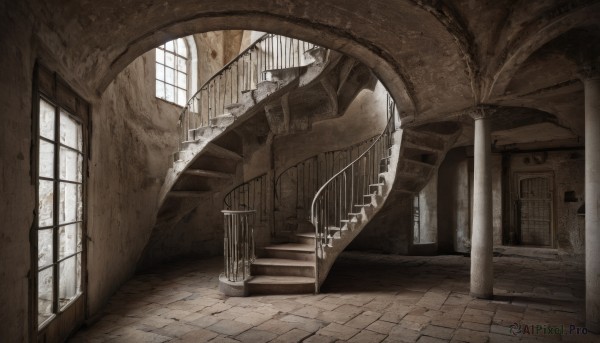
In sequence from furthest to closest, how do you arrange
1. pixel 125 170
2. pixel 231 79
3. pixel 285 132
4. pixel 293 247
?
pixel 285 132, pixel 293 247, pixel 231 79, pixel 125 170

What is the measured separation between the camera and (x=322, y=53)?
5.58 metres

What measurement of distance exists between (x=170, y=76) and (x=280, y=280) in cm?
519

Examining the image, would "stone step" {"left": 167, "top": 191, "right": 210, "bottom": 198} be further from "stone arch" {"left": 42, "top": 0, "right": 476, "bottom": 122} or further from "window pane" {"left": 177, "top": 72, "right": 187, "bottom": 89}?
"stone arch" {"left": 42, "top": 0, "right": 476, "bottom": 122}

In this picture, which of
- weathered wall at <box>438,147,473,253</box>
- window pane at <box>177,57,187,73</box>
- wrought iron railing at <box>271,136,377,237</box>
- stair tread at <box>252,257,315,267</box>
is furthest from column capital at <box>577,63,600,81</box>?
window pane at <box>177,57,187,73</box>

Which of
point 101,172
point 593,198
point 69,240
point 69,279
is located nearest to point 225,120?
point 101,172

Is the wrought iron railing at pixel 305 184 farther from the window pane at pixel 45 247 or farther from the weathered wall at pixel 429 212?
the window pane at pixel 45 247

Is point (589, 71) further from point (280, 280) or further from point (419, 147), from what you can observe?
point (280, 280)

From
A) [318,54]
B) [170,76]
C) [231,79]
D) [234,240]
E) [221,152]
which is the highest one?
[170,76]

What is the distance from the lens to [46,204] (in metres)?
3.27

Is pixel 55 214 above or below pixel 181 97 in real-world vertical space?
below

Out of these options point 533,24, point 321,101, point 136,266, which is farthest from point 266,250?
point 533,24

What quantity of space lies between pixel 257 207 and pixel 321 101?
3.18 meters

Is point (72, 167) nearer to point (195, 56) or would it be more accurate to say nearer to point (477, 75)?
point (477, 75)

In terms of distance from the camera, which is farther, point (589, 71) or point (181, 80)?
point (181, 80)
